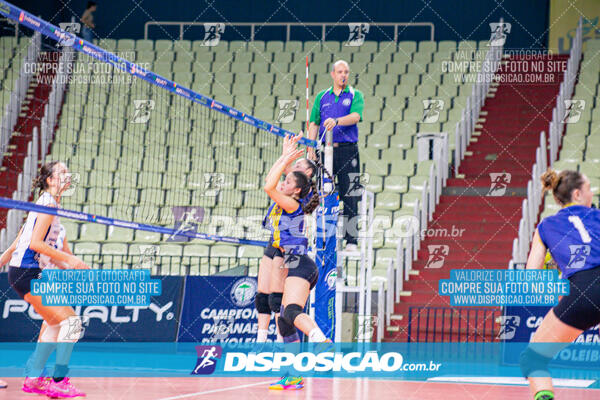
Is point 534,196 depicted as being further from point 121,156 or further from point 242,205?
point 121,156

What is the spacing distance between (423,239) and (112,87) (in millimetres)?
7117

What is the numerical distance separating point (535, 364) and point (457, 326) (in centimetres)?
666

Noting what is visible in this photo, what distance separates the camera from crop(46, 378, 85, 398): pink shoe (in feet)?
19.9

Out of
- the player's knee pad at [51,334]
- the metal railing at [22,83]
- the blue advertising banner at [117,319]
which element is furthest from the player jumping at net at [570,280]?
the metal railing at [22,83]

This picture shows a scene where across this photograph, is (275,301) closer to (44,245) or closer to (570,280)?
(44,245)

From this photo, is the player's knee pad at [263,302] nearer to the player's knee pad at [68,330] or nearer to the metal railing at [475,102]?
the player's knee pad at [68,330]

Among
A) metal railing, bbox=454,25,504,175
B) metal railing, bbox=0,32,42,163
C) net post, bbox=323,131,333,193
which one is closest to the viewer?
net post, bbox=323,131,333,193

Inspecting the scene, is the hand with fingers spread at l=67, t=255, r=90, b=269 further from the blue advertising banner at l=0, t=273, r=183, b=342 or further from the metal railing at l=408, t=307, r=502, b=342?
the metal railing at l=408, t=307, r=502, b=342

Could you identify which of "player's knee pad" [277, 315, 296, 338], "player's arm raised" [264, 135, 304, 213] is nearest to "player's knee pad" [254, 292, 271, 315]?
"player's knee pad" [277, 315, 296, 338]

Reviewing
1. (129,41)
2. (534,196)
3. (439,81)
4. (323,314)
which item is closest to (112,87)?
(129,41)

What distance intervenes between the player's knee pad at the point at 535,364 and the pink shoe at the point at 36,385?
3.52 m

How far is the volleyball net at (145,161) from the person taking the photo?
42.5 feet

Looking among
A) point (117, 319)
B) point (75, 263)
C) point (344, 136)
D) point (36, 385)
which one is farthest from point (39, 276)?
point (117, 319)

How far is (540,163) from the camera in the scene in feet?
43.5
